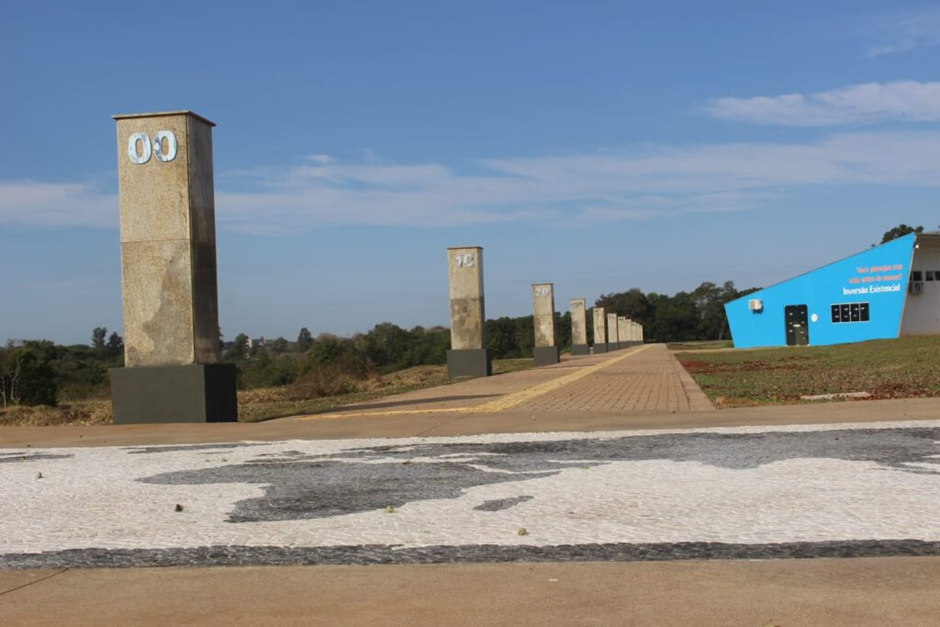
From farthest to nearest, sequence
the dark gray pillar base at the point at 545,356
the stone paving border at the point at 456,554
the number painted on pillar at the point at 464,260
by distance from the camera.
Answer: the dark gray pillar base at the point at 545,356 < the number painted on pillar at the point at 464,260 < the stone paving border at the point at 456,554

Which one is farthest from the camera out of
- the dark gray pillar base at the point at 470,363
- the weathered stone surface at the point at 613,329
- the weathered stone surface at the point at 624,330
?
the weathered stone surface at the point at 624,330

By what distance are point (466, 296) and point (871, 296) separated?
108 feet

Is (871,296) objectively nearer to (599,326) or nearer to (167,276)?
(599,326)

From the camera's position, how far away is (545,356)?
43469 millimetres

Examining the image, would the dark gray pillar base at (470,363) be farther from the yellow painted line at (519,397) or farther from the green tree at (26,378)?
the green tree at (26,378)

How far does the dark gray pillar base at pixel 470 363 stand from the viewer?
97.7ft

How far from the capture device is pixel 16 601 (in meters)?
4.32

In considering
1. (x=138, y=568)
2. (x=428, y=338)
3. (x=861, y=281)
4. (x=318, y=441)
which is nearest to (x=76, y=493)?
(x=138, y=568)

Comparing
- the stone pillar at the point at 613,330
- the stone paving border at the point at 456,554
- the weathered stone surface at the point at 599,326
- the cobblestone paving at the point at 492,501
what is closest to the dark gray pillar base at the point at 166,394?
the cobblestone paving at the point at 492,501

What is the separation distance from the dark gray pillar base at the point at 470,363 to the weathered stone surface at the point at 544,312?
1472 centimetres

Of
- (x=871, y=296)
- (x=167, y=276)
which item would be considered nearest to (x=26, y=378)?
(x=167, y=276)

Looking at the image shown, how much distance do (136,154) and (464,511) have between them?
9.94 m

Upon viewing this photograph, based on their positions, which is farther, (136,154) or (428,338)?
(428,338)

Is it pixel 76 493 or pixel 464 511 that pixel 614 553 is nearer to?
pixel 464 511
